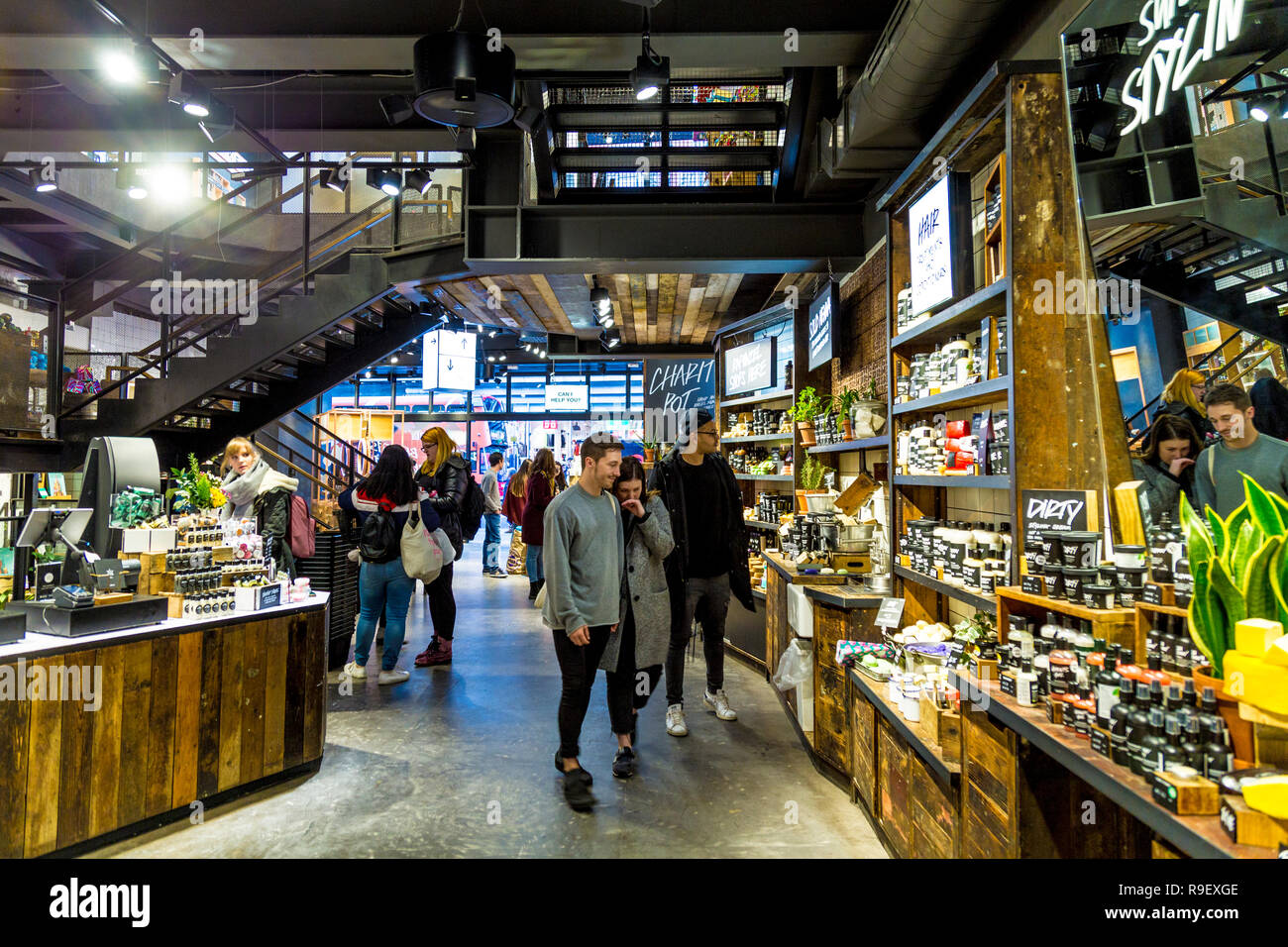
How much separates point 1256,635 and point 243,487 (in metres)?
4.98

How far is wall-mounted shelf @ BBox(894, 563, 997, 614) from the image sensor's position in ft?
8.87

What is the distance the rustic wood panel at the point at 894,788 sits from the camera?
2.68m

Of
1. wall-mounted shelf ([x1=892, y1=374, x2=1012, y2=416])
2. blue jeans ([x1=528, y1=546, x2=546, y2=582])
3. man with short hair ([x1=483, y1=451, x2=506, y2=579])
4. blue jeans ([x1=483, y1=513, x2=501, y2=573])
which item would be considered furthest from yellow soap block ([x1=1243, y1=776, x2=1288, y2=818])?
blue jeans ([x1=483, y1=513, x2=501, y2=573])

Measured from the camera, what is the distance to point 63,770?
2727 millimetres

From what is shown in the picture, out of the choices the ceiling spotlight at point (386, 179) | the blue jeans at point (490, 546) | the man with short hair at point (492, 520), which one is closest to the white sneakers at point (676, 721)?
the ceiling spotlight at point (386, 179)

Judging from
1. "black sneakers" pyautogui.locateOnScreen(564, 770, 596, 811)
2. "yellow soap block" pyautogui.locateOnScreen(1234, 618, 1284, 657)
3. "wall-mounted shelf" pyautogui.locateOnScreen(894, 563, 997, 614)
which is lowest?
"black sneakers" pyautogui.locateOnScreen(564, 770, 596, 811)

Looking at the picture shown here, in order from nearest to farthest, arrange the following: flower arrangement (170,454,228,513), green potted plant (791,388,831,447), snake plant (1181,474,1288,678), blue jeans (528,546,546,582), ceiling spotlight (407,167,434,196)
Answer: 1. snake plant (1181,474,1288,678)
2. flower arrangement (170,454,228,513)
3. green potted plant (791,388,831,447)
4. ceiling spotlight (407,167,434,196)
5. blue jeans (528,546,546,582)

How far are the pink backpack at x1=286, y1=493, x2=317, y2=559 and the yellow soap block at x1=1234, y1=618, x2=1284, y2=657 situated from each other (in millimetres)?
4956

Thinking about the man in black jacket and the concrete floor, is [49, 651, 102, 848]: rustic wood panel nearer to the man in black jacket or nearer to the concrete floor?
the concrete floor

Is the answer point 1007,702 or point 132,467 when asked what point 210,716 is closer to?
point 132,467

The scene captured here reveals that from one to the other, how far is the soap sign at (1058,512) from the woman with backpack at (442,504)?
431 cm

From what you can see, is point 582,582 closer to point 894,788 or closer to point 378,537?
point 894,788

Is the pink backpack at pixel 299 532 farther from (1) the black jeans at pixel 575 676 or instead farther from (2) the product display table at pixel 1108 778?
(2) the product display table at pixel 1108 778
